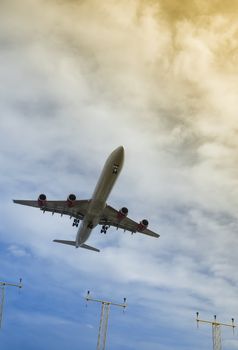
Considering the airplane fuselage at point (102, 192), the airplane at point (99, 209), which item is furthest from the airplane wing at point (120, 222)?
the airplane fuselage at point (102, 192)

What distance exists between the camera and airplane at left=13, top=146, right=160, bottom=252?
4753cm

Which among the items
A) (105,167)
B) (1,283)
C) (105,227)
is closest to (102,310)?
(105,227)

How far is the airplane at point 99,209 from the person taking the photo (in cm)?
4753

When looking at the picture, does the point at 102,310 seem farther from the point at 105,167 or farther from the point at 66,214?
the point at 105,167

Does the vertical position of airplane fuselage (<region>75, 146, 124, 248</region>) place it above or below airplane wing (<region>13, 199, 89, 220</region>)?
below

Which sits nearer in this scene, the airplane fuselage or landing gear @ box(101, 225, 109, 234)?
the airplane fuselage

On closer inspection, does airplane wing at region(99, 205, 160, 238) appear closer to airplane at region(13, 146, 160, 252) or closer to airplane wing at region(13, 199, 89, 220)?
airplane at region(13, 146, 160, 252)

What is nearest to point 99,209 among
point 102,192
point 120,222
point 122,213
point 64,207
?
point 102,192

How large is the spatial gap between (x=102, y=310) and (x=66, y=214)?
11792 millimetres

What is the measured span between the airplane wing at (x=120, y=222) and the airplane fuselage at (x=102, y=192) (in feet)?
8.41

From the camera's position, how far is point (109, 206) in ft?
185

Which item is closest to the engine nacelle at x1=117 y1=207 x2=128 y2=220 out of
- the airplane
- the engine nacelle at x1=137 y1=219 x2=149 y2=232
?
the airplane

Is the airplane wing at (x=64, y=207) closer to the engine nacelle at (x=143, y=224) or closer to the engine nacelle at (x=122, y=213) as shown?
the engine nacelle at (x=122, y=213)

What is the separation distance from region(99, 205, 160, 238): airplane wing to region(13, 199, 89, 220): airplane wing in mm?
2597
